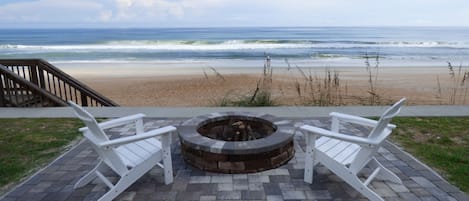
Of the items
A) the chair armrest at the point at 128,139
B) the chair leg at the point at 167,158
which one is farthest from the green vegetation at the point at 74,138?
the chair leg at the point at 167,158

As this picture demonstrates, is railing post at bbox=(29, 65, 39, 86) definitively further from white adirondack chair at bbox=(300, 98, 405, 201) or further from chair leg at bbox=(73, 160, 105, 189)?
white adirondack chair at bbox=(300, 98, 405, 201)

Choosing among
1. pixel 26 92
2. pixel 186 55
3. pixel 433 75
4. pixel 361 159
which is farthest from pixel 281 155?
pixel 186 55

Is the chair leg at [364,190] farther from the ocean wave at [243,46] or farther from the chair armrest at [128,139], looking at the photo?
the ocean wave at [243,46]

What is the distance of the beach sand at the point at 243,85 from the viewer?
8102 millimetres

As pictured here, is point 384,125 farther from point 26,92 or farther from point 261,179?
point 26,92

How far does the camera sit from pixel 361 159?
95.3 inches

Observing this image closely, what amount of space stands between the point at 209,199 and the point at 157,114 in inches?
117

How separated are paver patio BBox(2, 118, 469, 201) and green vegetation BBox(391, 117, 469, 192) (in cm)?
19

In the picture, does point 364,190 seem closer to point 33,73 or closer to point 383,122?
point 383,122

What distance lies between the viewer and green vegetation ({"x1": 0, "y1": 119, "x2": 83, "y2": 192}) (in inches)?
124

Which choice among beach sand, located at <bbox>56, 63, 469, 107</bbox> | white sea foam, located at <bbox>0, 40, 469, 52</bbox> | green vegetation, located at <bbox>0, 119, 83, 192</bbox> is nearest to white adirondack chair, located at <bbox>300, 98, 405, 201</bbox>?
green vegetation, located at <bbox>0, 119, 83, 192</bbox>

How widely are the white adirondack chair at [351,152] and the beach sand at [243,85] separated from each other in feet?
12.0

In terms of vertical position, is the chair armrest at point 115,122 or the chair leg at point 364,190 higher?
the chair armrest at point 115,122

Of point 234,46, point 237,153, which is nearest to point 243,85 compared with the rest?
point 237,153
